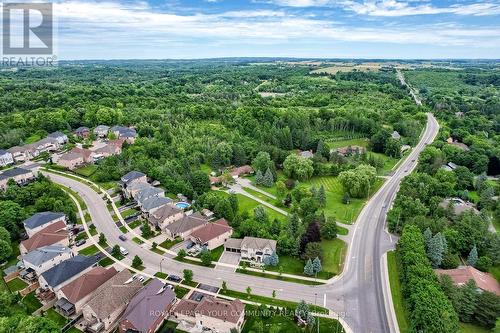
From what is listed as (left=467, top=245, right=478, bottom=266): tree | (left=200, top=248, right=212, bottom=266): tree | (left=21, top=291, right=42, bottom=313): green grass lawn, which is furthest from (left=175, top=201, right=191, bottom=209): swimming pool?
(left=467, top=245, right=478, bottom=266): tree

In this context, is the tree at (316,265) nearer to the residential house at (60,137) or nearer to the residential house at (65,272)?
the residential house at (65,272)

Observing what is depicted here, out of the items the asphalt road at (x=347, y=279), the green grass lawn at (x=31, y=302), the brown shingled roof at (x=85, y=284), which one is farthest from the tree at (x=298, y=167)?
the green grass lawn at (x=31, y=302)

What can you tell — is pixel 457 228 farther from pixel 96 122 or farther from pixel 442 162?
pixel 96 122

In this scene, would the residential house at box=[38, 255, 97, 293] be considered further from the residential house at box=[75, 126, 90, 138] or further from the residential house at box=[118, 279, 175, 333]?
the residential house at box=[75, 126, 90, 138]

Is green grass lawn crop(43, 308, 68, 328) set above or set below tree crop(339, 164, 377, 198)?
below

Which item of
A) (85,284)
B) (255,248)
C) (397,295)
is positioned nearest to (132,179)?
(85,284)

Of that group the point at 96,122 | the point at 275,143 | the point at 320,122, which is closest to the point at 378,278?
the point at 275,143
